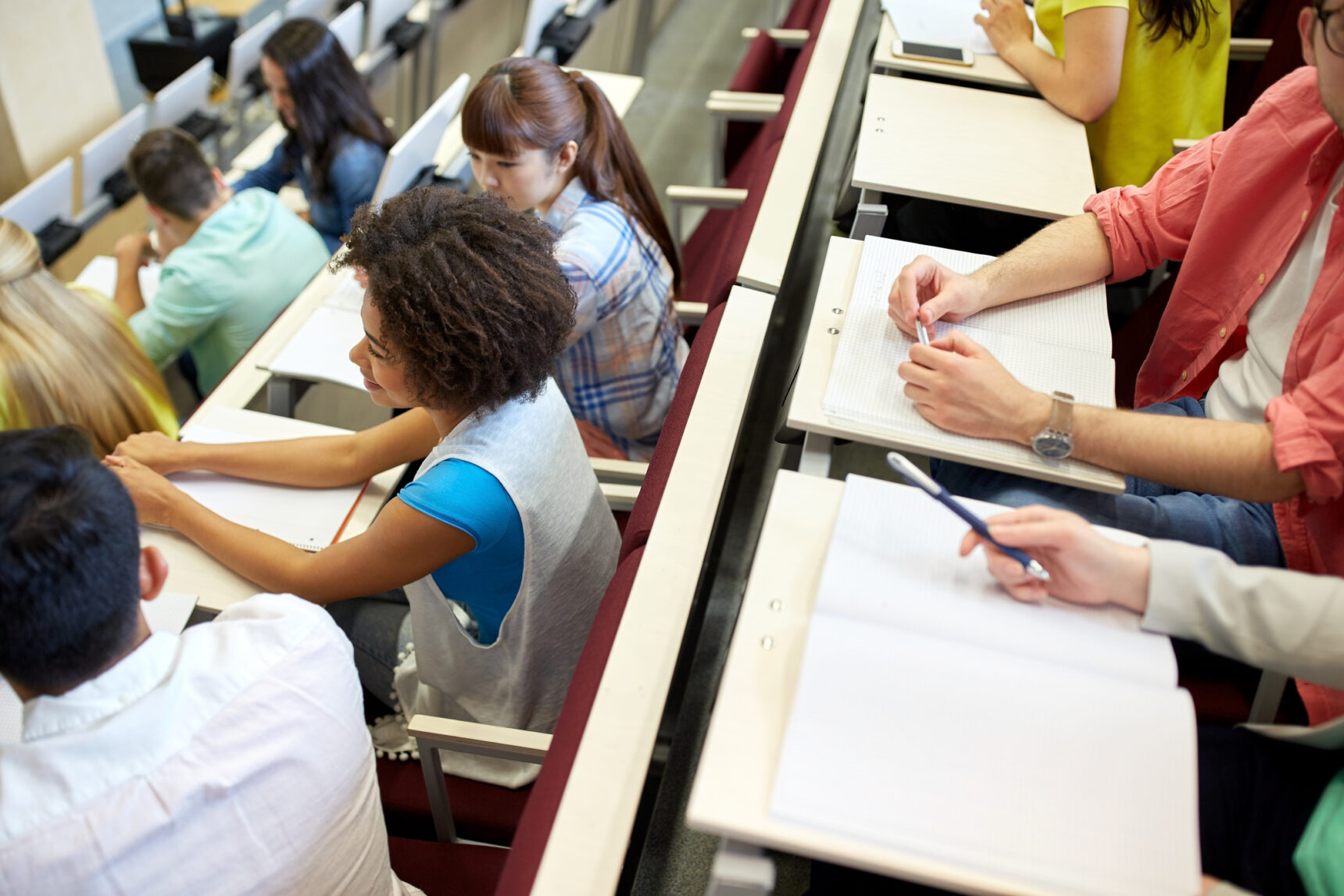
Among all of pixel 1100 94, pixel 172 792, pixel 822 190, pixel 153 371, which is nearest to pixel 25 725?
pixel 172 792


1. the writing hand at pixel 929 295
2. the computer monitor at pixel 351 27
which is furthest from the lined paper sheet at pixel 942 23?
the computer monitor at pixel 351 27

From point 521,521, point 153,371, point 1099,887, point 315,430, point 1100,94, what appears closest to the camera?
point 1099,887

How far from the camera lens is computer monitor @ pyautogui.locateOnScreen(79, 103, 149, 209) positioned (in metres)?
3.44

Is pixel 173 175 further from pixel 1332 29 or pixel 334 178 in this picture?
pixel 1332 29

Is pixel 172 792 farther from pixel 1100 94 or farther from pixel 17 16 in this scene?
pixel 17 16

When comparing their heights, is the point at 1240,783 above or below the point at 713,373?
below

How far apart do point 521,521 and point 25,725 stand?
61 centimetres

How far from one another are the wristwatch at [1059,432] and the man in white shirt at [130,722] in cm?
87

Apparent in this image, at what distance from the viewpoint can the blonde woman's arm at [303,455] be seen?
5.18 feet

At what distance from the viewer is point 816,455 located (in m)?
1.27

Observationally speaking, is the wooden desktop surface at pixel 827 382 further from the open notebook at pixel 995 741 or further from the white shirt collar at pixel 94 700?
the white shirt collar at pixel 94 700

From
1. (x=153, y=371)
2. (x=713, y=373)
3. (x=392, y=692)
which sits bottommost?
(x=392, y=692)

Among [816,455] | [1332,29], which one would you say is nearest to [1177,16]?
[1332,29]

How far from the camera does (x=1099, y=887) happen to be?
31.3 inches
